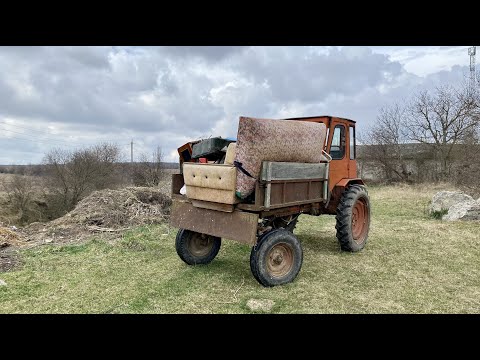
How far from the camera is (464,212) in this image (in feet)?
34.6

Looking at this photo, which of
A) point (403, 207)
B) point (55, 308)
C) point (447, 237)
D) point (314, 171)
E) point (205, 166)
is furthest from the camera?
point (403, 207)

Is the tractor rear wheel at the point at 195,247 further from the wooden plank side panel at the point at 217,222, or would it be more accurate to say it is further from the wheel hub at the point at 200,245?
the wooden plank side panel at the point at 217,222

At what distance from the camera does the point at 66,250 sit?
7.14 metres

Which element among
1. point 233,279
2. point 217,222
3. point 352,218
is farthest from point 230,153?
point 352,218

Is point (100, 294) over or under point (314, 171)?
under

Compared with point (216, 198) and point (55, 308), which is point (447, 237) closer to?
point (216, 198)

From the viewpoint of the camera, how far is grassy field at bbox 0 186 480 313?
458cm

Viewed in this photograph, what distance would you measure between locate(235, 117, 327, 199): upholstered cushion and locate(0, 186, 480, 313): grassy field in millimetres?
1514

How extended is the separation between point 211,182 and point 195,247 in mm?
1578

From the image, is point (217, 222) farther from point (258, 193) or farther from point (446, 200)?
point (446, 200)

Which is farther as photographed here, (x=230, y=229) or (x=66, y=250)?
(x=66, y=250)

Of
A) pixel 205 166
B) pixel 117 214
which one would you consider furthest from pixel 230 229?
pixel 117 214

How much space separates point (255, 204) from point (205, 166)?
0.96 metres

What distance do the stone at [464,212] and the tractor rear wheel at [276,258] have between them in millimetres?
7598
